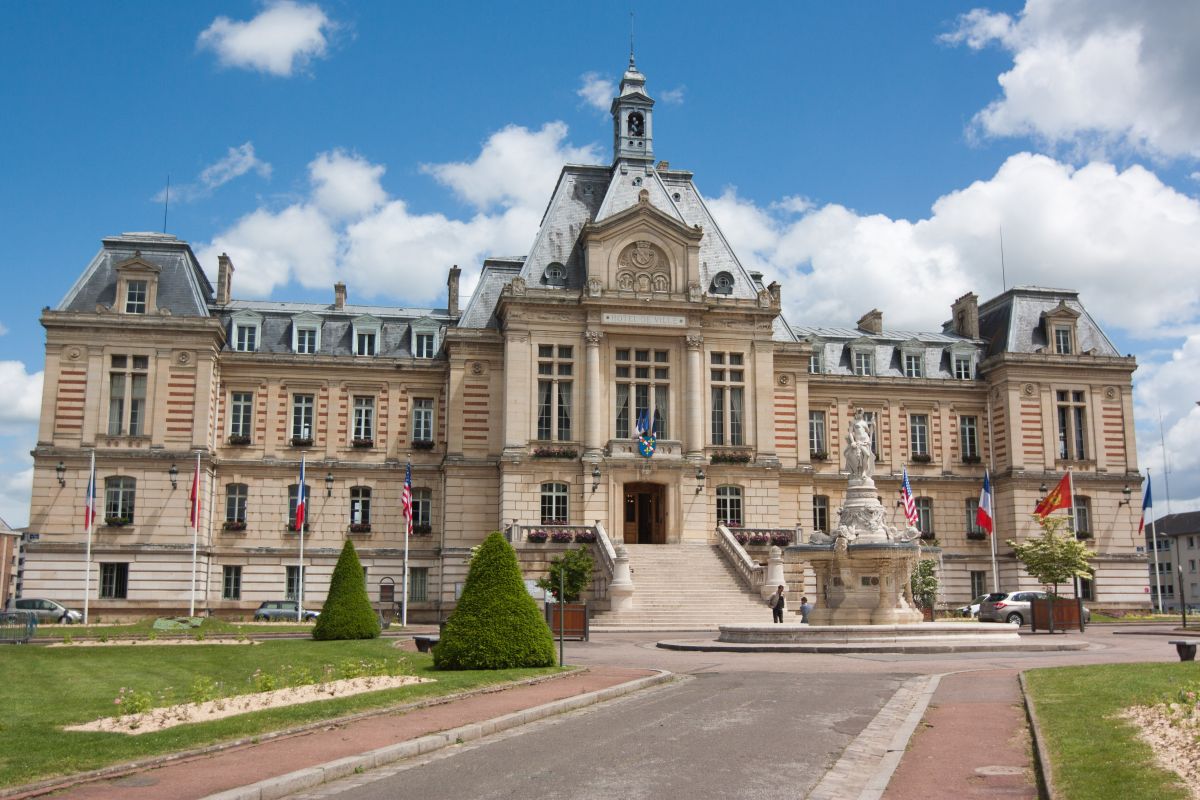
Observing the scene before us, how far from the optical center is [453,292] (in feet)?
195

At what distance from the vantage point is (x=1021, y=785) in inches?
458

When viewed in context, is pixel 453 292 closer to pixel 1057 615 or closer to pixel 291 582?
pixel 291 582

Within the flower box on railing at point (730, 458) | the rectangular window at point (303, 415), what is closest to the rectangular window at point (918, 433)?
the flower box on railing at point (730, 458)

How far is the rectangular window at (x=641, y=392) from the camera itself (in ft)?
169

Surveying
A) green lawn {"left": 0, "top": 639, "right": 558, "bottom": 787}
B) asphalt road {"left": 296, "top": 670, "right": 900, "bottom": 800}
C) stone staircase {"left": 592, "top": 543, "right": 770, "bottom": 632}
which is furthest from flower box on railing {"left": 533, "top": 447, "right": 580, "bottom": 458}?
asphalt road {"left": 296, "top": 670, "right": 900, "bottom": 800}

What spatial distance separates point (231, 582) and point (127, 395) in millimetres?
9877

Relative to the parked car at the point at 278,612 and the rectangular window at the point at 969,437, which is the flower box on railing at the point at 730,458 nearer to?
the rectangular window at the point at 969,437

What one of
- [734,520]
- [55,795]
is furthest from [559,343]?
[55,795]

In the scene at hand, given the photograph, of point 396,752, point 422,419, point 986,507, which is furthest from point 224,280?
point 396,752

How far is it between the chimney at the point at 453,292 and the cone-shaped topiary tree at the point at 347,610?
26.3 metres

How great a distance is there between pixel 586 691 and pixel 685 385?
33.2 metres

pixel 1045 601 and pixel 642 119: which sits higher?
pixel 642 119

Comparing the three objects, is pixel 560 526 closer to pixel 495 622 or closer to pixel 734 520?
pixel 734 520

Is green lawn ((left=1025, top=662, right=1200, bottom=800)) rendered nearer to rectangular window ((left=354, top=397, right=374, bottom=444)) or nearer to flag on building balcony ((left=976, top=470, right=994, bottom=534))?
flag on building balcony ((left=976, top=470, right=994, bottom=534))
